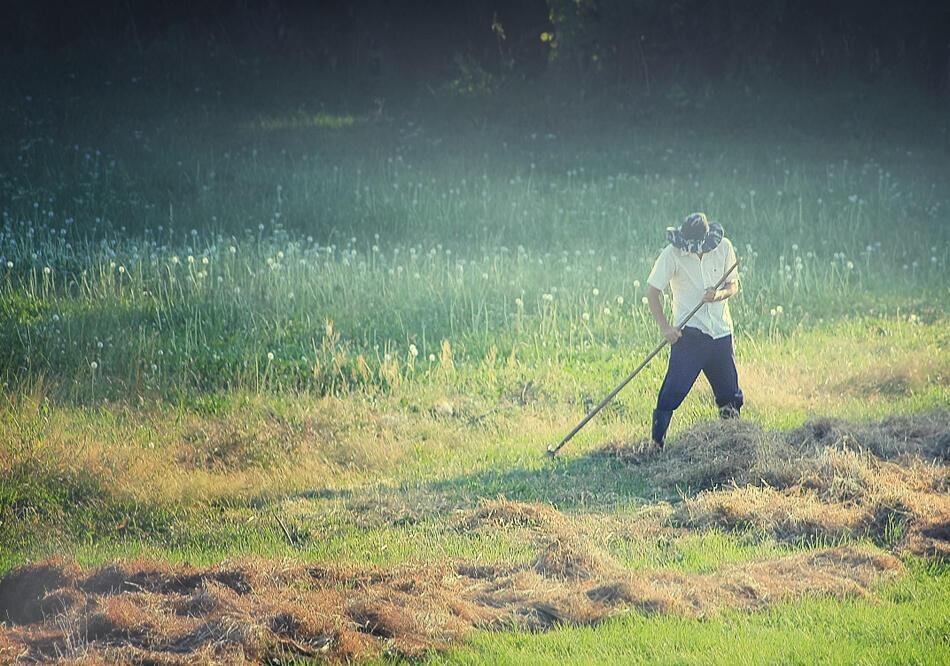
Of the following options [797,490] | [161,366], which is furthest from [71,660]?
[161,366]

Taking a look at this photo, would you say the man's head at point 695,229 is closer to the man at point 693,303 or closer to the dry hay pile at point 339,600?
the man at point 693,303

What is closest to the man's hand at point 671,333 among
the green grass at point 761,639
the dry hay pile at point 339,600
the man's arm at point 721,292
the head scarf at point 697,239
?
the man's arm at point 721,292

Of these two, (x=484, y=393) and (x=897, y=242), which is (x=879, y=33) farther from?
(x=484, y=393)

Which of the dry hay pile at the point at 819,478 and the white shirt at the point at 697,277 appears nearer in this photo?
the dry hay pile at the point at 819,478

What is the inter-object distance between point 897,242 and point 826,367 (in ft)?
23.4

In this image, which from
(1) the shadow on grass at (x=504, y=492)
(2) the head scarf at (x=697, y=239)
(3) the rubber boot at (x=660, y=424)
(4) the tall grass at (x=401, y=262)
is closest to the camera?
(1) the shadow on grass at (x=504, y=492)

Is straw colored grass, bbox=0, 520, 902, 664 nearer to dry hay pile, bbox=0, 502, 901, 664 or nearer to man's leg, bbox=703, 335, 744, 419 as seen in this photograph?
dry hay pile, bbox=0, 502, 901, 664

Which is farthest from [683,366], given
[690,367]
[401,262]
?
[401,262]

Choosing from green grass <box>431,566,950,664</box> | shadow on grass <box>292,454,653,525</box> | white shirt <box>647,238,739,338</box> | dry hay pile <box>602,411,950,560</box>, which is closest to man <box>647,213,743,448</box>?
white shirt <box>647,238,739,338</box>

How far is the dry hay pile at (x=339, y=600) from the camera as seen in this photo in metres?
6.68

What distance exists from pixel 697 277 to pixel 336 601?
159 inches

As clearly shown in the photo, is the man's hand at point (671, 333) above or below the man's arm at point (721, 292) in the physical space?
below

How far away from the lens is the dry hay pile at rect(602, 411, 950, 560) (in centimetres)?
854

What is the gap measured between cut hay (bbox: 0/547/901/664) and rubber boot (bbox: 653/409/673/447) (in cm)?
239
